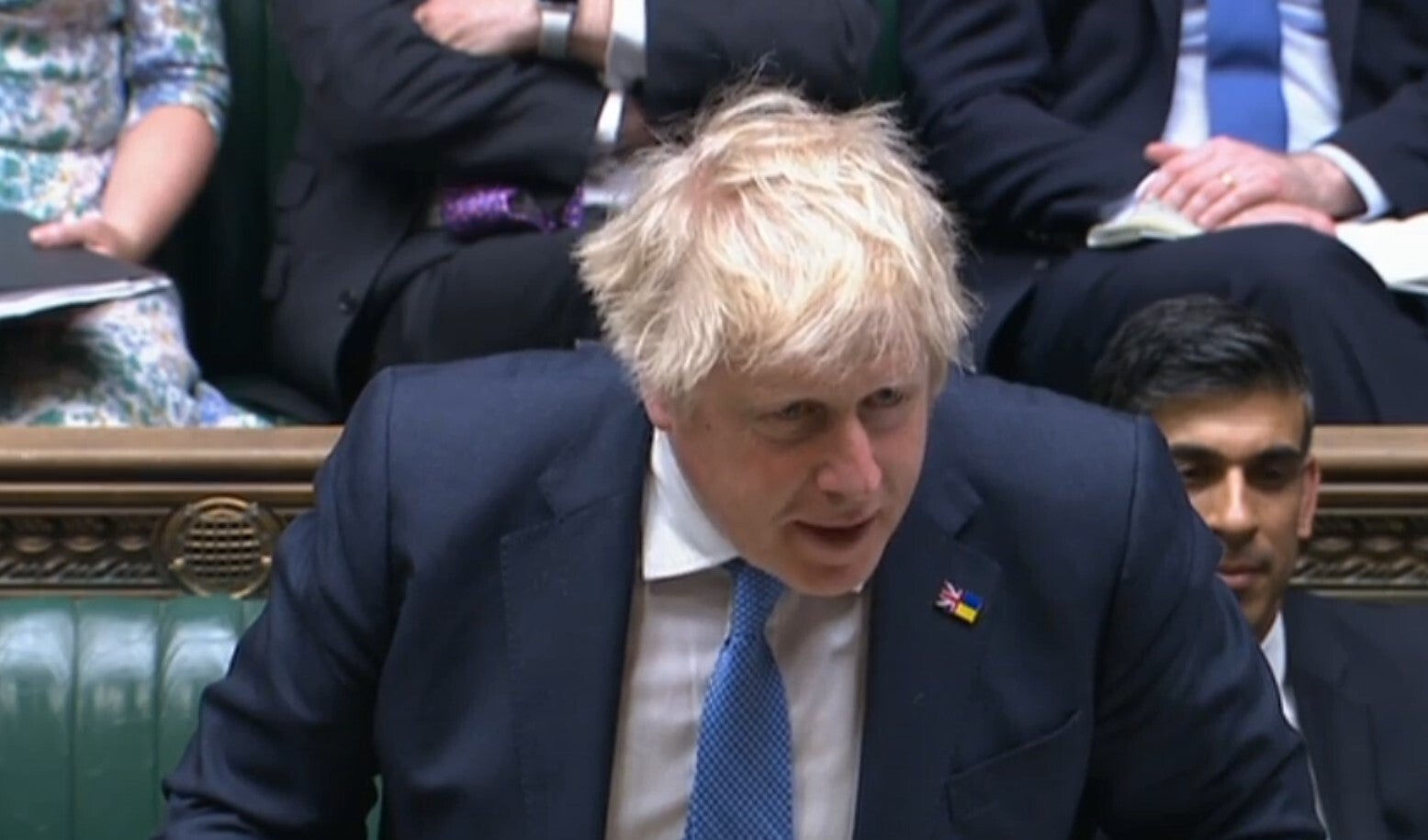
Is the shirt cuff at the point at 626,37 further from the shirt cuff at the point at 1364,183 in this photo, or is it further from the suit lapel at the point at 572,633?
the suit lapel at the point at 572,633

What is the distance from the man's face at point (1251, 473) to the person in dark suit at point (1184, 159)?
20cm

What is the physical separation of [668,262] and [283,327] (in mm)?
1111

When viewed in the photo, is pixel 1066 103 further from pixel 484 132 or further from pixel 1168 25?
pixel 484 132

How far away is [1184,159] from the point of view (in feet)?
6.86

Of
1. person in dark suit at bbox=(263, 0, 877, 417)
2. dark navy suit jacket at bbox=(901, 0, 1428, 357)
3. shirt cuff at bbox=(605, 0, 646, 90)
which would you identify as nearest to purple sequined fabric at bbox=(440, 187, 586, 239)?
person in dark suit at bbox=(263, 0, 877, 417)

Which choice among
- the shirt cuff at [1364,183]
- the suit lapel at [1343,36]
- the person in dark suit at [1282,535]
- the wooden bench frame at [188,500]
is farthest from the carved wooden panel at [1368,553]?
the suit lapel at [1343,36]

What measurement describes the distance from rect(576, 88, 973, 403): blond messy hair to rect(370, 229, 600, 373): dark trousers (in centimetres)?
83

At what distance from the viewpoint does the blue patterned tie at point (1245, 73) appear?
219 centimetres

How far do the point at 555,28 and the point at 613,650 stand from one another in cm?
95

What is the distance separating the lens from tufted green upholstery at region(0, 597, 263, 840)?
182 centimetres

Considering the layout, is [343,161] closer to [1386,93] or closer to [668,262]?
[1386,93]

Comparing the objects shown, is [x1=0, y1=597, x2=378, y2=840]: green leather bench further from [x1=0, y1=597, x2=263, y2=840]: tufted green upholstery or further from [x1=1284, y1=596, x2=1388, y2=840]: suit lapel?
[x1=1284, y1=596, x2=1388, y2=840]: suit lapel

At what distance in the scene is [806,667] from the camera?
1273mm

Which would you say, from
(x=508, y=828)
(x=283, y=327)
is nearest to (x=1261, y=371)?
(x=508, y=828)
